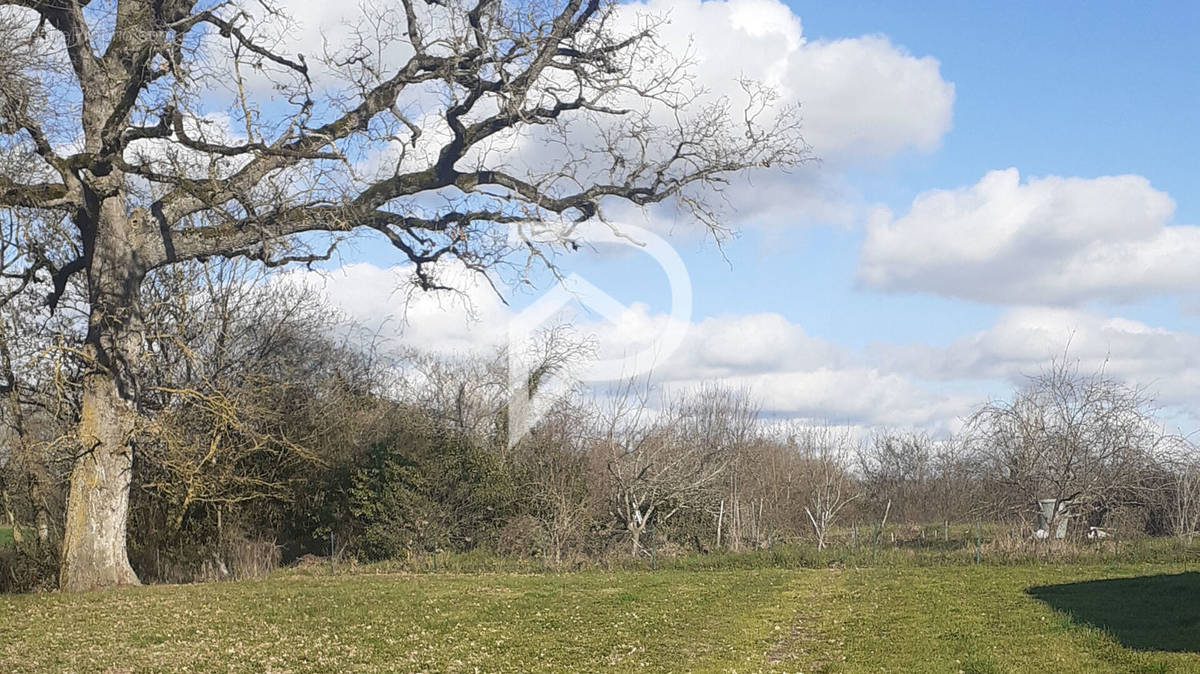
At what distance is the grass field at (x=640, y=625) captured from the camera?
10164mm

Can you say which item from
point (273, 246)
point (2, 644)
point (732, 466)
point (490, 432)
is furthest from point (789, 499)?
point (2, 644)

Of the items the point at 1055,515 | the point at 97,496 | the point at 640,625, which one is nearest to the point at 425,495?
the point at 97,496

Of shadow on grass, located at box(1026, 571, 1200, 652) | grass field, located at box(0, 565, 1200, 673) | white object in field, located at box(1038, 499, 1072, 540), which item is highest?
white object in field, located at box(1038, 499, 1072, 540)

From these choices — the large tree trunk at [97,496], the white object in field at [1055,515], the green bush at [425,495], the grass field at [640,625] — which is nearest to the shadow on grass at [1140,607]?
the grass field at [640,625]

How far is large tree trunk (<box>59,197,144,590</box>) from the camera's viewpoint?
56.7ft

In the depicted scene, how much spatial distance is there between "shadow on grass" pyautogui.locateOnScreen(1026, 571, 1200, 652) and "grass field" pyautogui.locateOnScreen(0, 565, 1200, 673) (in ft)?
0.11

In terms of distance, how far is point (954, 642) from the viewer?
11094 millimetres

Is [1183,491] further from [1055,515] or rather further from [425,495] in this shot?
[425,495]

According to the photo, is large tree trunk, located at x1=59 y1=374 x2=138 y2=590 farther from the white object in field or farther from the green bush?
the white object in field

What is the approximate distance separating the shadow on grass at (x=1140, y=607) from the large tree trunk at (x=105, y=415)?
1448cm

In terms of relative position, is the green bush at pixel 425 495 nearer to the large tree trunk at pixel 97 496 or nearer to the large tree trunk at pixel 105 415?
the large tree trunk at pixel 97 496

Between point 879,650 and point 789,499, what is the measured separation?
72.0 feet

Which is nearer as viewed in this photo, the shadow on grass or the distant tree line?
the shadow on grass

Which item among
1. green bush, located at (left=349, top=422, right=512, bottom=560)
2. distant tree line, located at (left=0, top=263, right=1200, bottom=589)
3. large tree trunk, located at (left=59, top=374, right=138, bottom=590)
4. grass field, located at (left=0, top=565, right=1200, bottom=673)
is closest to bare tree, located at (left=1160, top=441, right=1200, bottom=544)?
distant tree line, located at (left=0, top=263, right=1200, bottom=589)
